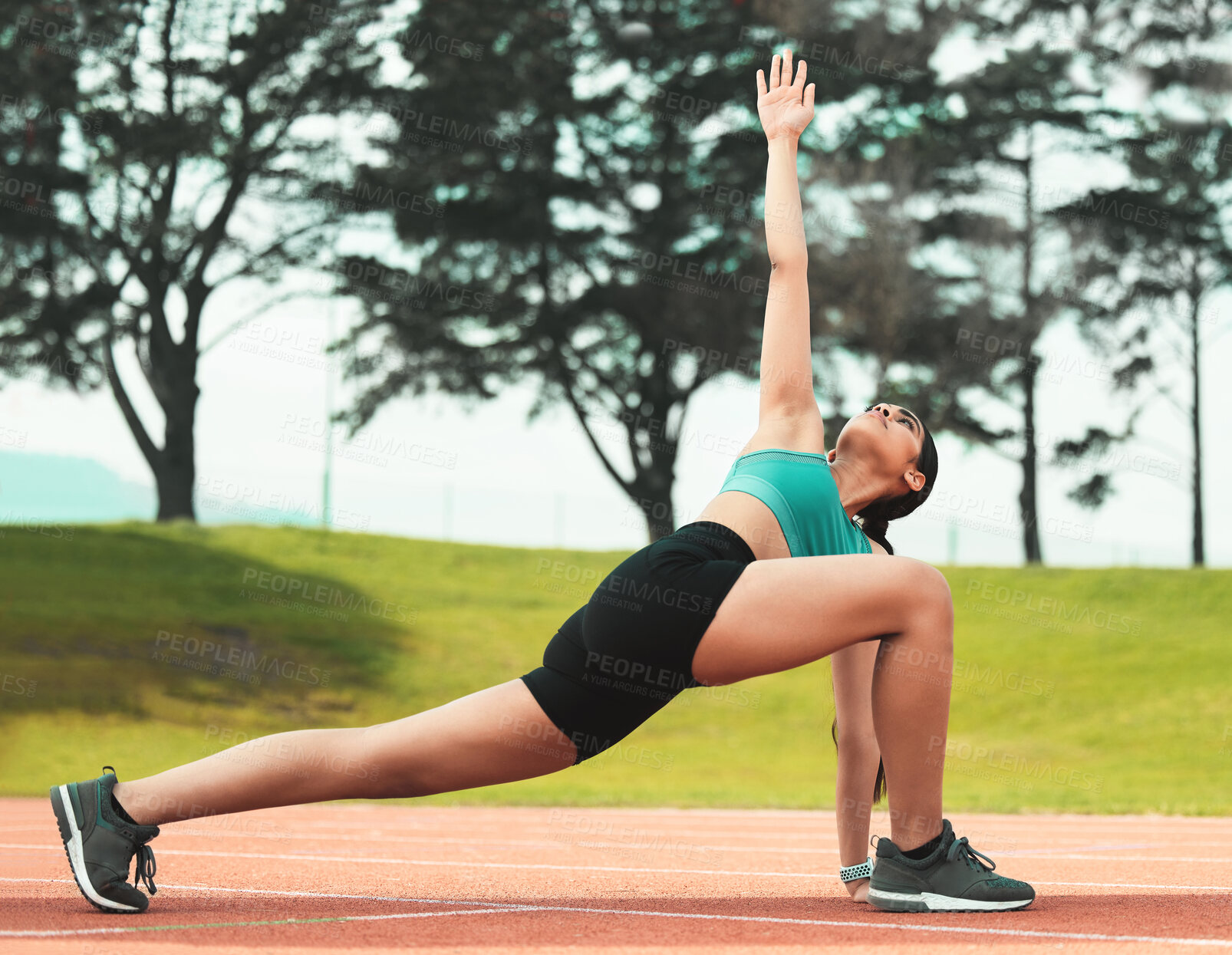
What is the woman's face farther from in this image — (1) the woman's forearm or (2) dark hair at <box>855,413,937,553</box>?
(1) the woman's forearm

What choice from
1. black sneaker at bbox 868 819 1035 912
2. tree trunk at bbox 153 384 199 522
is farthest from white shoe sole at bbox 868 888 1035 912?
tree trunk at bbox 153 384 199 522

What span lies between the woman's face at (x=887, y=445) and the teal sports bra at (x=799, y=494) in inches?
10.7

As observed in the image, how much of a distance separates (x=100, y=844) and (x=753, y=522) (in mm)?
2034

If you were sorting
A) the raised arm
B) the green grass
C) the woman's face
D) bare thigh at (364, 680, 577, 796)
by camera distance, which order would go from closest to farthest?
bare thigh at (364, 680, 577, 796)
the raised arm
the woman's face
the green grass

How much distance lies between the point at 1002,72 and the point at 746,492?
1193 inches

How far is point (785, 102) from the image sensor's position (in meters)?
4.36

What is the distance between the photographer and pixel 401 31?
28.1 m

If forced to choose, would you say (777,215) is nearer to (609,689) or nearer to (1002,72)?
(609,689)

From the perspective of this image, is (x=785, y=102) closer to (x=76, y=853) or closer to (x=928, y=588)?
(x=928, y=588)

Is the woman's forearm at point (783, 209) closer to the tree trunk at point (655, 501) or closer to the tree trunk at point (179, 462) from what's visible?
the tree trunk at point (655, 501)

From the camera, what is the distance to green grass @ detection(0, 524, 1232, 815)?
1633 cm

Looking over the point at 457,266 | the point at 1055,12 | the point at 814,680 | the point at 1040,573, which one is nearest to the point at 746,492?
the point at 814,680

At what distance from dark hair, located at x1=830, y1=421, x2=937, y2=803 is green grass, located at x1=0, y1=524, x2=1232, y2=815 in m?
8.16

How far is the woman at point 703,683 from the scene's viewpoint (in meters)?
3.51
